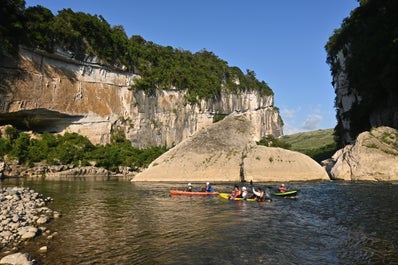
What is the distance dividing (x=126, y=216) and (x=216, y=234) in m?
4.69

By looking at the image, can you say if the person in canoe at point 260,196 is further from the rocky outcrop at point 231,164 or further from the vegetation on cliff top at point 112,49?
the vegetation on cliff top at point 112,49

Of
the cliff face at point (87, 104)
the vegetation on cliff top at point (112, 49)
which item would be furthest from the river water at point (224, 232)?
the vegetation on cliff top at point (112, 49)

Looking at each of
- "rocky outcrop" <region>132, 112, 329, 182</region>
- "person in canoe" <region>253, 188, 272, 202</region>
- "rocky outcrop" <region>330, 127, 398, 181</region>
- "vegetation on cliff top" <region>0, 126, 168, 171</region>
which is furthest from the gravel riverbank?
"vegetation on cliff top" <region>0, 126, 168, 171</region>

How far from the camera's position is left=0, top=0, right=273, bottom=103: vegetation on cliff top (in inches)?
1650

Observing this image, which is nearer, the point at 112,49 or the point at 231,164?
the point at 231,164

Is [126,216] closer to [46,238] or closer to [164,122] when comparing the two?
[46,238]

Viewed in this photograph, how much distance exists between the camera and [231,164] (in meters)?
28.0

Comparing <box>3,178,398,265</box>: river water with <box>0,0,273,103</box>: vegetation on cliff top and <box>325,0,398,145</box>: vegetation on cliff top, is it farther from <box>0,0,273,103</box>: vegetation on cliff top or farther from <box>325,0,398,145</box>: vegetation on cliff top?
<box>0,0,273,103</box>: vegetation on cliff top

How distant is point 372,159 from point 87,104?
1642 inches

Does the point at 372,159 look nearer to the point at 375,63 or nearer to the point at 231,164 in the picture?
the point at 231,164

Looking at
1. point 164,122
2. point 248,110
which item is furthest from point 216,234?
point 248,110

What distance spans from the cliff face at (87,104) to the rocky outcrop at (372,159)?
37735mm

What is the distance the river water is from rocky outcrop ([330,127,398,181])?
10842 millimetres

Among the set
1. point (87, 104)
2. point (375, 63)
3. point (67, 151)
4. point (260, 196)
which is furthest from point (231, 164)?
point (87, 104)
